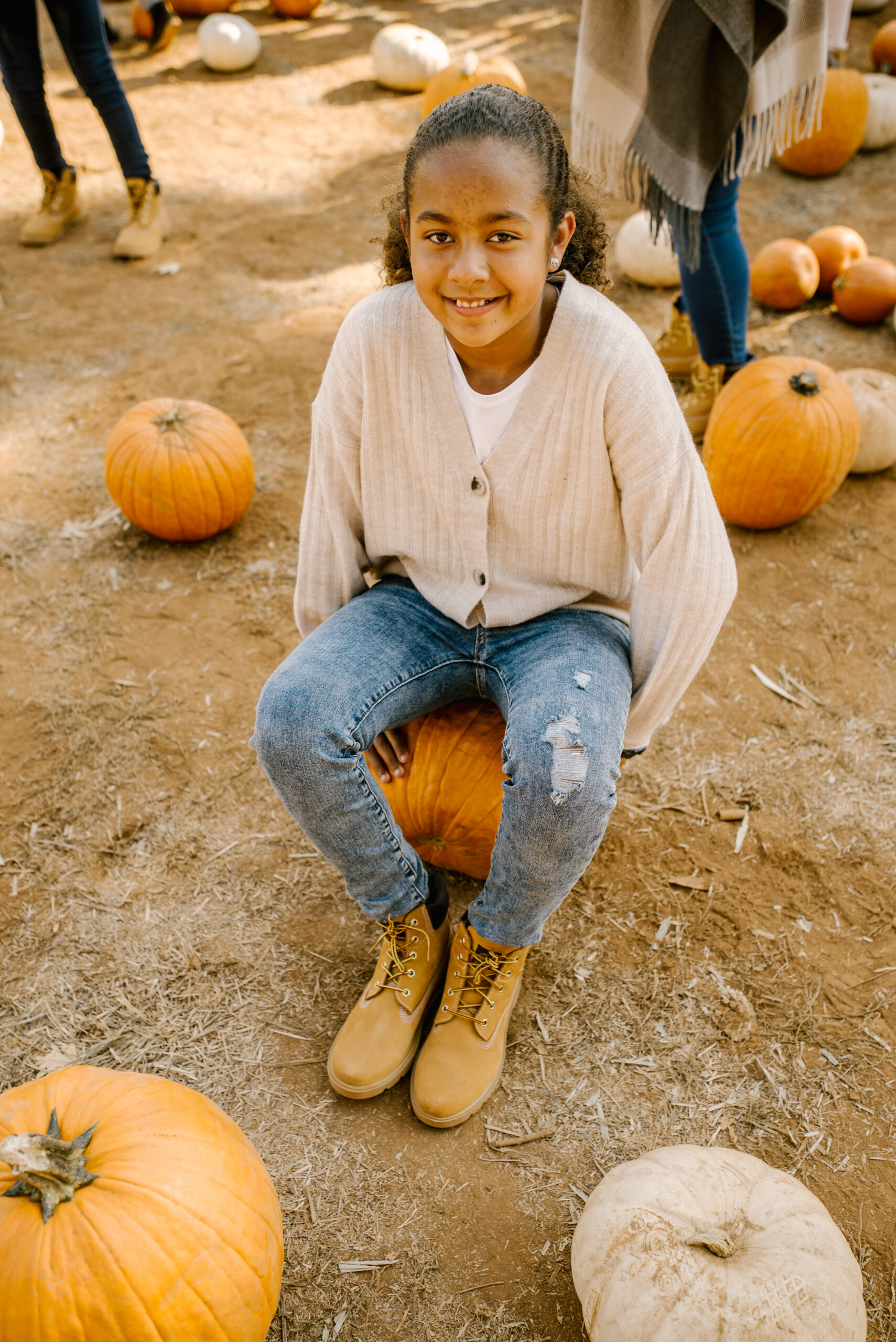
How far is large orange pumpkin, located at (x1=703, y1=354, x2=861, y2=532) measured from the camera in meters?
2.97

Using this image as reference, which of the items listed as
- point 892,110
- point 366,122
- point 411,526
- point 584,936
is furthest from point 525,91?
point 584,936

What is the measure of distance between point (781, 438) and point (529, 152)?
5.68ft

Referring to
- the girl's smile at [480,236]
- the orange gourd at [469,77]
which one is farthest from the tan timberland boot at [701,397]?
the orange gourd at [469,77]

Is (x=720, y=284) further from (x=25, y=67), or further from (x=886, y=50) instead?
(x=886, y=50)

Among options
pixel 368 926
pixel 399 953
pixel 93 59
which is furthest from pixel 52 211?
pixel 399 953

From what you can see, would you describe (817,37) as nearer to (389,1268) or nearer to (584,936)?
(584,936)

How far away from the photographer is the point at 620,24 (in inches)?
104

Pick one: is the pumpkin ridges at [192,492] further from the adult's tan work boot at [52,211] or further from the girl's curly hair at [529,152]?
the adult's tan work boot at [52,211]

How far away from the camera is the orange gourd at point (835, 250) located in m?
4.33

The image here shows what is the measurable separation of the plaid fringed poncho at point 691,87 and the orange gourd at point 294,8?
624 centimetres

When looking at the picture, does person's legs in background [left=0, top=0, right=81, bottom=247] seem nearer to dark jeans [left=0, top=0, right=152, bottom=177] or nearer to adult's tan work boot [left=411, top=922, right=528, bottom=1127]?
dark jeans [left=0, top=0, right=152, bottom=177]

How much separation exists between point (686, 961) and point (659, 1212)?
72cm

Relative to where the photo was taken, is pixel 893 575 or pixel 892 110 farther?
pixel 892 110

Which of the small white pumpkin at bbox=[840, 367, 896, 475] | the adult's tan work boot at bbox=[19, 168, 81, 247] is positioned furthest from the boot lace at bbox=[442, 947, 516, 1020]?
the adult's tan work boot at bbox=[19, 168, 81, 247]
